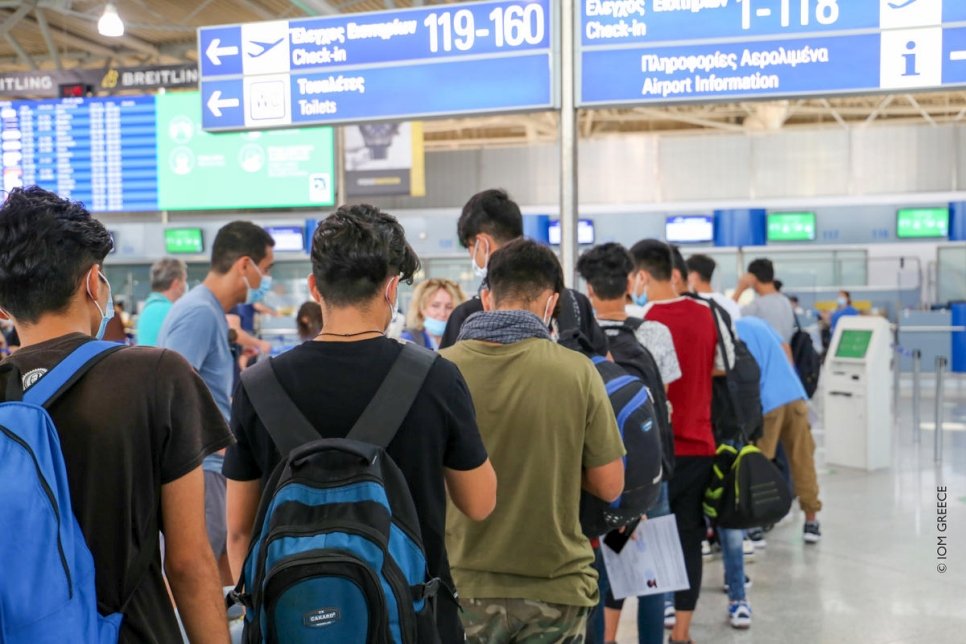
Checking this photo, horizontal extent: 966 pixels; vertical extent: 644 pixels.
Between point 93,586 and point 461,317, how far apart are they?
156 cm

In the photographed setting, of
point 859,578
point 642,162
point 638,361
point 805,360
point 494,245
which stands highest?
→ point 642,162

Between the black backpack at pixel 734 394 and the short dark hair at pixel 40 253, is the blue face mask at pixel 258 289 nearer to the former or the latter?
the black backpack at pixel 734 394

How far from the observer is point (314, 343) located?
1.64 metres

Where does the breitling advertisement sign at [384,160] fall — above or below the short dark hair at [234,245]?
above

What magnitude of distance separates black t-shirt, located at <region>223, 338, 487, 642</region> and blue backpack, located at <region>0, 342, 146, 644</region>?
421 millimetres

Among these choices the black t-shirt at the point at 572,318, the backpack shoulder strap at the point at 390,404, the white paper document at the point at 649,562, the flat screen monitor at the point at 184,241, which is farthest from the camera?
the flat screen monitor at the point at 184,241

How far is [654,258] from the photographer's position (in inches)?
143

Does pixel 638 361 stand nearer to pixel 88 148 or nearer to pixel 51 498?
pixel 51 498

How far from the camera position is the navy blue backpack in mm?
1379

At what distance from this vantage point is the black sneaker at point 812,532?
17.6 feet

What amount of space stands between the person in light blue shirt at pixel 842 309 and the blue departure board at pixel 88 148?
8889 millimetres

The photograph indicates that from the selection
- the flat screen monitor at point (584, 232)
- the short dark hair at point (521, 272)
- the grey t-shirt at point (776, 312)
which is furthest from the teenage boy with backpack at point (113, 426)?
the flat screen monitor at point (584, 232)

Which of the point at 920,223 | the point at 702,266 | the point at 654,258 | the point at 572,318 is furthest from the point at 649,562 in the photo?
the point at 920,223

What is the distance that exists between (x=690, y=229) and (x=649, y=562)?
1182 centimetres
